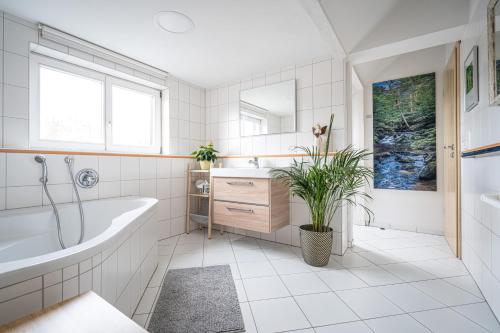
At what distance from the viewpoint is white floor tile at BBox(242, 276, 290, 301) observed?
147 cm

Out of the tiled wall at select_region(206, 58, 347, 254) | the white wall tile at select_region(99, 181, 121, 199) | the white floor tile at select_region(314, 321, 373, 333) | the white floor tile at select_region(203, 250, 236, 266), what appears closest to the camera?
the white floor tile at select_region(314, 321, 373, 333)

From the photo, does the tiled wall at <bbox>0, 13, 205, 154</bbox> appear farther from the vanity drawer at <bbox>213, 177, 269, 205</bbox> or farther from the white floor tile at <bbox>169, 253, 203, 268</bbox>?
the vanity drawer at <bbox>213, 177, 269, 205</bbox>

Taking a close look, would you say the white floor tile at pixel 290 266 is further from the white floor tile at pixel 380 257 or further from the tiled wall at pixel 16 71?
the tiled wall at pixel 16 71

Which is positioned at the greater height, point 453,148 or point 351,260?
point 453,148

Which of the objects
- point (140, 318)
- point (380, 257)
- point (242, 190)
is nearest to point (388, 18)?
point (242, 190)

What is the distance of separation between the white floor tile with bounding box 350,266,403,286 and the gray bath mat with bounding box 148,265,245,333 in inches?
38.8

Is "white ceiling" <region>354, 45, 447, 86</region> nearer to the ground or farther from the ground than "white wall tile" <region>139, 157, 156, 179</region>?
farther from the ground

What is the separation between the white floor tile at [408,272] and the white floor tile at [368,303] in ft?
Answer: 1.25

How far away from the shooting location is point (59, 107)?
1980 millimetres

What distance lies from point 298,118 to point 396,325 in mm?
1886

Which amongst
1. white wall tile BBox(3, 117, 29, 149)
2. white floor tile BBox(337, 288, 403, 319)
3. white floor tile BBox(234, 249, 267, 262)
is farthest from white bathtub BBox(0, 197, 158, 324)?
white floor tile BBox(337, 288, 403, 319)

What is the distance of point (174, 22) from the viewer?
5.59 feet

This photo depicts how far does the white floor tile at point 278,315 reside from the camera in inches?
46.3

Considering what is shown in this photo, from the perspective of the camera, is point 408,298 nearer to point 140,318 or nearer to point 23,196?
point 140,318
